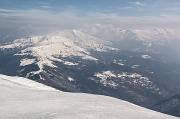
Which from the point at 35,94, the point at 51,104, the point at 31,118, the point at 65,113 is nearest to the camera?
the point at 31,118

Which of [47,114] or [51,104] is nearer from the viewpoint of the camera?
[47,114]

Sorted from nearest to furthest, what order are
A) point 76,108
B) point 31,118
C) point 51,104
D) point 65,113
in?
1. point 31,118
2. point 65,113
3. point 76,108
4. point 51,104

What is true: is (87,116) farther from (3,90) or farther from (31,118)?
(3,90)

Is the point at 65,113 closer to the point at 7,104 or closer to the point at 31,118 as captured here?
the point at 31,118

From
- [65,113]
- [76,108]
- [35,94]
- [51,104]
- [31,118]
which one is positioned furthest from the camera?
[35,94]

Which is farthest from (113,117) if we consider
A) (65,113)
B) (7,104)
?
(7,104)

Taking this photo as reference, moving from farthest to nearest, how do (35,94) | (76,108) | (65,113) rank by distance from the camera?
(35,94), (76,108), (65,113)

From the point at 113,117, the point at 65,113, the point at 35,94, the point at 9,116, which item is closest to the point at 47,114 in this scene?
the point at 65,113

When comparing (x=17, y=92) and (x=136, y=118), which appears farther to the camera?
(x=17, y=92)
